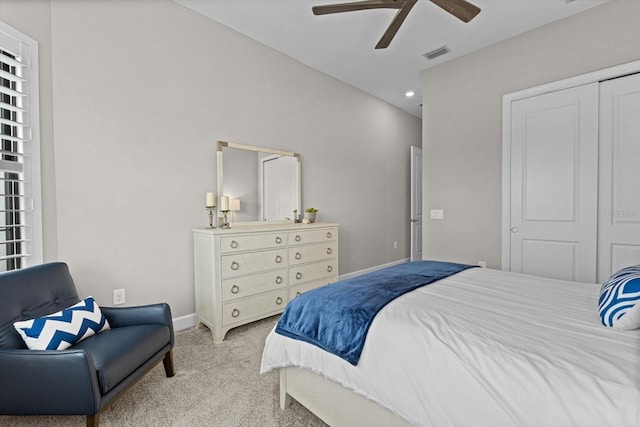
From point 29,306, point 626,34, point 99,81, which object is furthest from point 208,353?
point 626,34

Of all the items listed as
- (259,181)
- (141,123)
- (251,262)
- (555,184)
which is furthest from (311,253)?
(555,184)

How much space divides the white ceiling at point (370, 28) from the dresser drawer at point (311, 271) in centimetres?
247

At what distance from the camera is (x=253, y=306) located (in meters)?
2.69

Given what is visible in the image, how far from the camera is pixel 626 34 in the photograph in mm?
2549

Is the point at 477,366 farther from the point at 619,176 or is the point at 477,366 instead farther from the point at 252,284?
the point at 619,176

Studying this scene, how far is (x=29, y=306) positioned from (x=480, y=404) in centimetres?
225

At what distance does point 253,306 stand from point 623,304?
2435 millimetres

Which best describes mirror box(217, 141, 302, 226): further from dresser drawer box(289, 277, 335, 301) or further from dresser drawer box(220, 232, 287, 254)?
dresser drawer box(289, 277, 335, 301)

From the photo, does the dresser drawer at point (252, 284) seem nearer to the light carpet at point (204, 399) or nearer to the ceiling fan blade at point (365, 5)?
the light carpet at point (204, 399)

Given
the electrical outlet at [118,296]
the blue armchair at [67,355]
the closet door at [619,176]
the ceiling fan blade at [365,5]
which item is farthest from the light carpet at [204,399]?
the closet door at [619,176]

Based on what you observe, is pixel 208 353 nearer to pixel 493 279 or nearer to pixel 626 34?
pixel 493 279

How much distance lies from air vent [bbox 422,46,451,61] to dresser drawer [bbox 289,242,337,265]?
2.51 meters

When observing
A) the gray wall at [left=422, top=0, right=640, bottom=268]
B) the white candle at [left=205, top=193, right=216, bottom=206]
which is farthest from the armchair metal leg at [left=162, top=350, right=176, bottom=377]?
the gray wall at [left=422, top=0, right=640, bottom=268]

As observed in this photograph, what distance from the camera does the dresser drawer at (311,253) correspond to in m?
3.03
